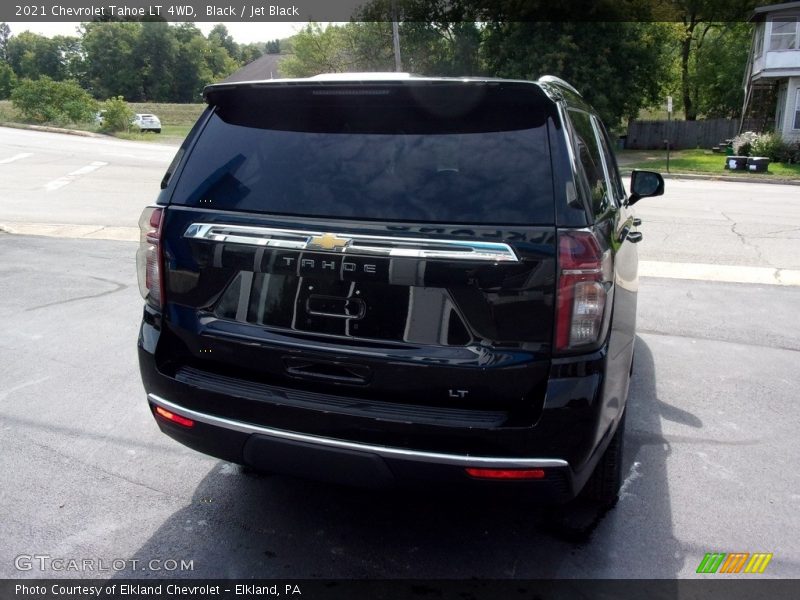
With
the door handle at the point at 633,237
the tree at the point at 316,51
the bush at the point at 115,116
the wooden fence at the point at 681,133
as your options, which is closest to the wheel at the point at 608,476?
the door handle at the point at 633,237

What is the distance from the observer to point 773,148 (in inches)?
1139

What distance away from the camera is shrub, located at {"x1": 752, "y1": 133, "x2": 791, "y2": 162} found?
28.8m

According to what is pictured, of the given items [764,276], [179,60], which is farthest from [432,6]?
[179,60]

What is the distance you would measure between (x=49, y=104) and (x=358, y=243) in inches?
1557

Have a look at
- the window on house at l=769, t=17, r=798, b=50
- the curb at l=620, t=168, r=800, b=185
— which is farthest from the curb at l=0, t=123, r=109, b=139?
the window on house at l=769, t=17, r=798, b=50

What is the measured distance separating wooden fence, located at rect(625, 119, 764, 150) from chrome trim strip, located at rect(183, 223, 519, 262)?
3959 centimetres

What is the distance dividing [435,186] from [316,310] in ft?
2.12

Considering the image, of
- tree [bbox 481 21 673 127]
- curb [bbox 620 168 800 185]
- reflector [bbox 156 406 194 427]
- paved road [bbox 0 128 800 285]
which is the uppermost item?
tree [bbox 481 21 673 127]

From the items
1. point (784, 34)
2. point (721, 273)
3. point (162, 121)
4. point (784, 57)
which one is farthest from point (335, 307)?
point (162, 121)

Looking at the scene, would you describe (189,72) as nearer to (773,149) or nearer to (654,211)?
(773,149)

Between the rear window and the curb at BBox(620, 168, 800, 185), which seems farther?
the curb at BBox(620, 168, 800, 185)

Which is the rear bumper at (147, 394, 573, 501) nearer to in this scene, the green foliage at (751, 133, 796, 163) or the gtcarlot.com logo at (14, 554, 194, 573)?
the gtcarlot.com logo at (14, 554, 194, 573)

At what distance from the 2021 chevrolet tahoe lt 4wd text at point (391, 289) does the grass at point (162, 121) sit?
101ft

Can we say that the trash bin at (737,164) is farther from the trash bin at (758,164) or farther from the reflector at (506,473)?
the reflector at (506,473)
